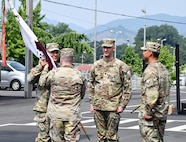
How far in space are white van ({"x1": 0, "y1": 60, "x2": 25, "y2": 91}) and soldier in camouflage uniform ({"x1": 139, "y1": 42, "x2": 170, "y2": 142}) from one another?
84.1 feet

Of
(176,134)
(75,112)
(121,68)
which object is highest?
Answer: (121,68)

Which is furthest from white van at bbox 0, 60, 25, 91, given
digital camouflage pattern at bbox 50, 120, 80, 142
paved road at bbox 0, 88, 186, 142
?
digital camouflage pattern at bbox 50, 120, 80, 142

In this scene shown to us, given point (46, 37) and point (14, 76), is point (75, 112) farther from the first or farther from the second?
point (46, 37)

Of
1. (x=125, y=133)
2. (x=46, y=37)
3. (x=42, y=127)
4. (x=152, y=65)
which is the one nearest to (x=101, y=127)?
(x=42, y=127)

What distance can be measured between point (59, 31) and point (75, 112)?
157383mm

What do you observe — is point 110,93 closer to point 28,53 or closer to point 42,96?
point 42,96

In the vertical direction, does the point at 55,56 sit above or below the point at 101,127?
above

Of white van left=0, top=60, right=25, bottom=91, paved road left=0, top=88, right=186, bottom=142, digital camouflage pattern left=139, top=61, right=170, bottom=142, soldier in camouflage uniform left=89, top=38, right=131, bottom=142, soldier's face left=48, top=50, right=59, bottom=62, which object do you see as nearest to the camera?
digital camouflage pattern left=139, top=61, right=170, bottom=142

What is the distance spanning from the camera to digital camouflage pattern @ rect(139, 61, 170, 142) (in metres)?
8.08

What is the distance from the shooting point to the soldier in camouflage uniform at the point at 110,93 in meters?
9.12

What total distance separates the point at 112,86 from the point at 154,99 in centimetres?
125

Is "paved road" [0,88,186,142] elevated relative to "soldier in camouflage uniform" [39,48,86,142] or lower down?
lower down

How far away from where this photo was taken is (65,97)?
324 inches

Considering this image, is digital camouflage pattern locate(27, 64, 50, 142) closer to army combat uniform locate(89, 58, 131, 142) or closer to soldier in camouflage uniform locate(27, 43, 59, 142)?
soldier in camouflage uniform locate(27, 43, 59, 142)
